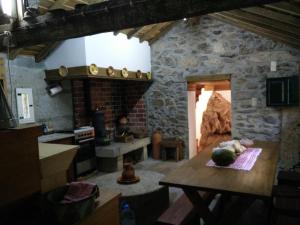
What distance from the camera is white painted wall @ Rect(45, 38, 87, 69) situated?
452 cm

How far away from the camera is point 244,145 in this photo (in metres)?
3.77

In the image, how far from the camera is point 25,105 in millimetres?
4594

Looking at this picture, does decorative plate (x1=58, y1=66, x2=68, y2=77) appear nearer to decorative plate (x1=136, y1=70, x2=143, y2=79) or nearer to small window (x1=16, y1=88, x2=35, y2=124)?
small window (x1=16, y1=88, x2=35, y2=124)

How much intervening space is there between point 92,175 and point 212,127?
433cm

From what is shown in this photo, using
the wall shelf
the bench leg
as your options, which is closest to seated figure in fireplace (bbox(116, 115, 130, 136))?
the bench leg

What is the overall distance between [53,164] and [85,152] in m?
3.26

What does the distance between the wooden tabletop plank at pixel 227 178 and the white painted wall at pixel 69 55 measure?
2654 mm

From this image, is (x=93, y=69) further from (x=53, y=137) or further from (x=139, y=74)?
(x=139, y=74)

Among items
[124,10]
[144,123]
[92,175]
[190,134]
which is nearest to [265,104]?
[190,134]

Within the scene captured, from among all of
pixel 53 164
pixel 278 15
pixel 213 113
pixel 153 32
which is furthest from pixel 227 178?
pixel 213 113

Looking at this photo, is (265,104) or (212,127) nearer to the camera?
(265,104)

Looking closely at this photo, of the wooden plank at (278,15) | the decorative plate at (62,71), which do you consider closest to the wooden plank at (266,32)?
the wooden plank at (278,15)

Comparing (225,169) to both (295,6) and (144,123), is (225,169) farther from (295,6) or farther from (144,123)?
(144,123)

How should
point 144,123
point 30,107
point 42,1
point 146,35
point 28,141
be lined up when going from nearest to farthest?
point 28,141
point 42,1
point 30,107
point 146,35
point 144,123
